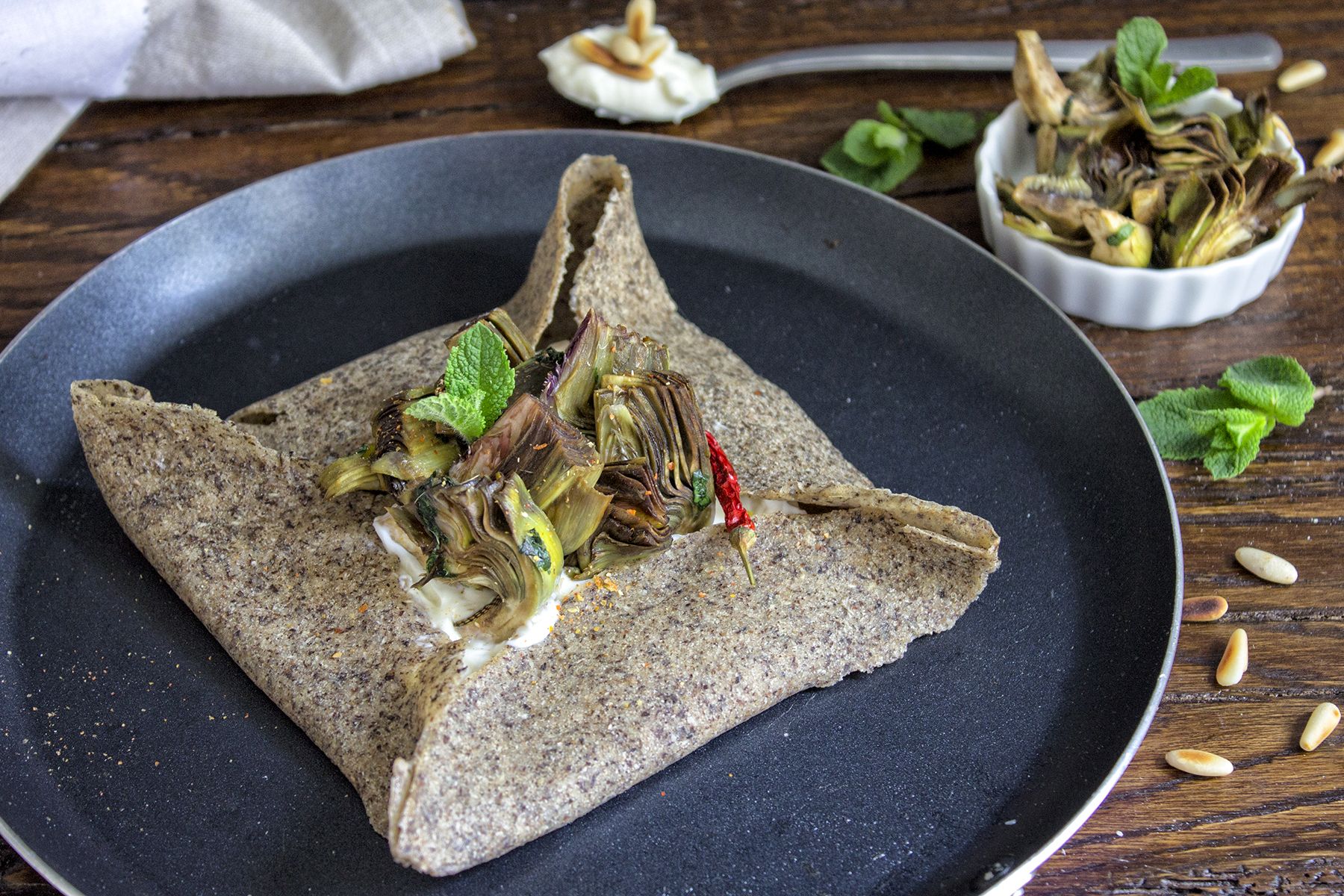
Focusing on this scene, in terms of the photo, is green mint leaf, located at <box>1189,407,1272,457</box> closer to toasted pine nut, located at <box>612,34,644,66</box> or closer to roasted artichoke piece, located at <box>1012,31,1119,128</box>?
roasted artichoke piece, located at <box>1012,31,1119,128</box>

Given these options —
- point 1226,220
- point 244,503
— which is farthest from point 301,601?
point 1226,220

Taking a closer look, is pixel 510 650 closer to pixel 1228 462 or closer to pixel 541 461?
pixel 541 461

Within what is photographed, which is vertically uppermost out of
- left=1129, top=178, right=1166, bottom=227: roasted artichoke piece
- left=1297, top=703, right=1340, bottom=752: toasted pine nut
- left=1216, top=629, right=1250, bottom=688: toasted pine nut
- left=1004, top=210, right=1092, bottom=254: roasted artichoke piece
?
left=1129, top=178, right=1166, bottom=227: roasted artichoke piece

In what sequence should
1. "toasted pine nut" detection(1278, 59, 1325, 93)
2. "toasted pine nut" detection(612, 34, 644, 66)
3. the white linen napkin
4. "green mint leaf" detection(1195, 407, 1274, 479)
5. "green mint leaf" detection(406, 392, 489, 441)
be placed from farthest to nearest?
"toasted pine nut" detection(1278, 59, 1325, 93)
"toasted pine nut" detection(612, 34, 644, 66)
the white linen napkin
"green mint leaf" detection(1195, 407, 1274, 479)
"green mint leaf" detection(406, 392, 489, 441)

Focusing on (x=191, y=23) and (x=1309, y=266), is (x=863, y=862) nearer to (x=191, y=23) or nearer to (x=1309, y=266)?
(x=1309, y=266)

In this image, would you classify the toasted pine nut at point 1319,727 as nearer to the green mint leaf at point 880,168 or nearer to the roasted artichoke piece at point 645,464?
the roasted artichoke piece at point 645,464

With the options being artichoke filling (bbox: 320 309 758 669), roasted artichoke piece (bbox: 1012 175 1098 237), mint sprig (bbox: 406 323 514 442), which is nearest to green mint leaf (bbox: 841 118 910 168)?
roasted artichoke piece (bbox: 1012 175 1098 237)
